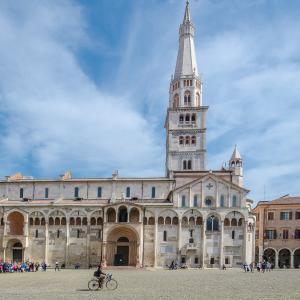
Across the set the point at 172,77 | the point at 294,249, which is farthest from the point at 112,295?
the point at 172,77

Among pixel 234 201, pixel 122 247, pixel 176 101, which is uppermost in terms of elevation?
pixel 176 101

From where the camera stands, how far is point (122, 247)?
61.4 meters

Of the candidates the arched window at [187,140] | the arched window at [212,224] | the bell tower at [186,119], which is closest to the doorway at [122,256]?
the arched window at [212,224]

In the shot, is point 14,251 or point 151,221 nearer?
point 151,221

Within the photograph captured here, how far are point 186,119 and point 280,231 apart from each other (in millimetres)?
23533

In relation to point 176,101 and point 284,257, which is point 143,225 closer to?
point 176,101

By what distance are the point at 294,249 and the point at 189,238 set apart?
63.3ft

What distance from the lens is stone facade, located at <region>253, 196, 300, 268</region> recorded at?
6762 centimetres

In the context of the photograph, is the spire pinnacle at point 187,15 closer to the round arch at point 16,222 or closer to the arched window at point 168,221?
the arched window at point 168,221

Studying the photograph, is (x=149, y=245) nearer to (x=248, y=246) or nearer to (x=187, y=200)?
(x=187, y=200)

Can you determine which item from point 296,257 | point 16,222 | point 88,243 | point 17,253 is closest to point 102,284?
point 88,243

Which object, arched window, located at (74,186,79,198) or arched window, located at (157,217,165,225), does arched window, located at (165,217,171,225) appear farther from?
arched window, located at (74,186,79,198)

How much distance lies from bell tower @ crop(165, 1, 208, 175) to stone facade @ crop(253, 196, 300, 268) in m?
13.1

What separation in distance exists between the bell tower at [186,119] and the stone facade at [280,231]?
13.1 metres
